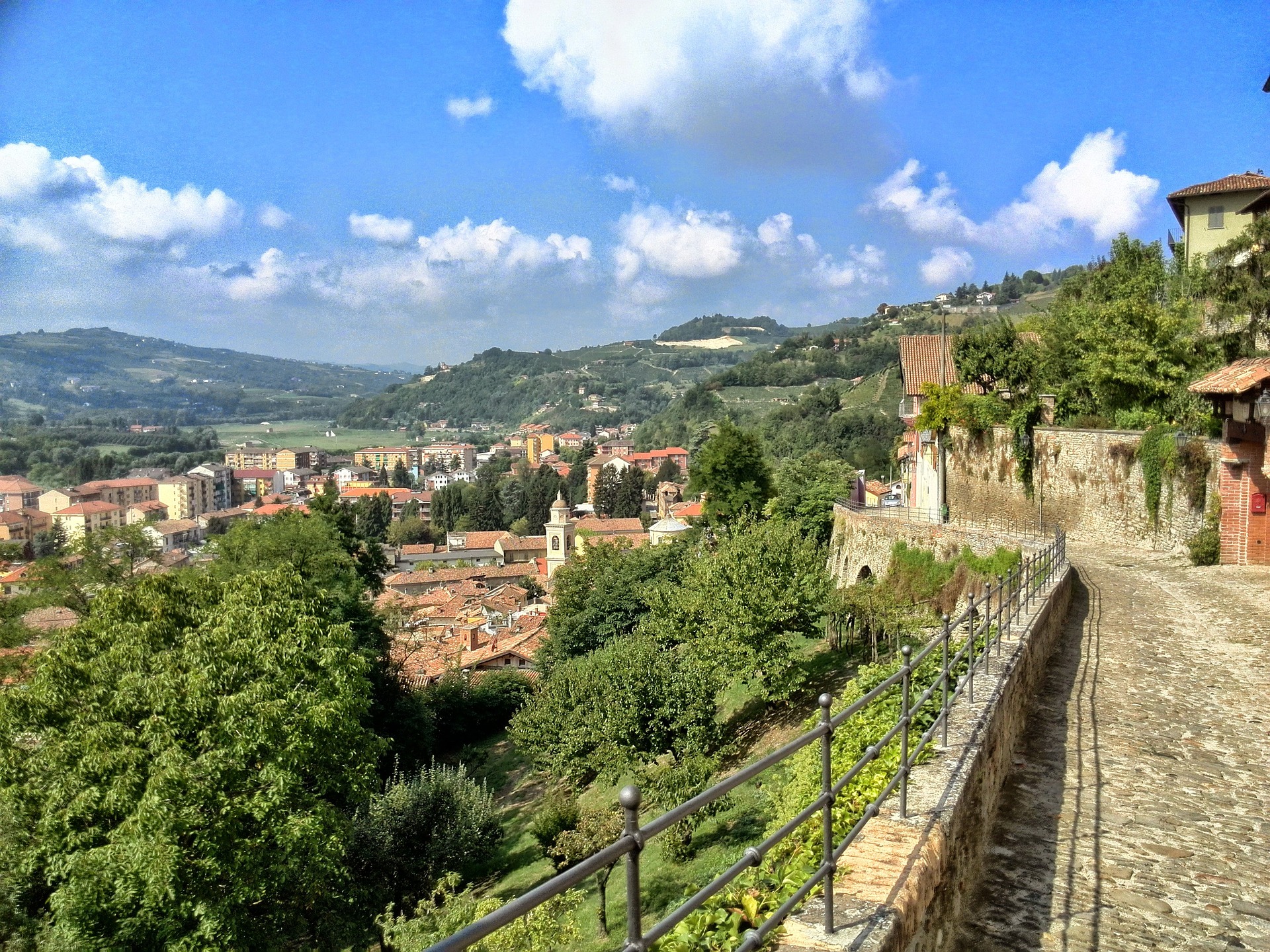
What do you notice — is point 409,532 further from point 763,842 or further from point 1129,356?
point 763,842

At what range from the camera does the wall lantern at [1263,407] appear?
15.5m

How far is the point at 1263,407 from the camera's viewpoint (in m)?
15.6

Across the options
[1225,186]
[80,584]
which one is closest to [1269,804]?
[80,584]

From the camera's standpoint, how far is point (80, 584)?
28031 millimetres

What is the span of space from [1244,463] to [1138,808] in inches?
565

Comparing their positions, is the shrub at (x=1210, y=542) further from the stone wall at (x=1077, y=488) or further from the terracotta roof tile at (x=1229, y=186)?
the terracotta roof tile at (x=1229, y=186)

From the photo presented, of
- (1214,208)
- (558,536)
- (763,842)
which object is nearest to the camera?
(763,842)

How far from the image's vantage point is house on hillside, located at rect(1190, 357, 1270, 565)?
16.1 m

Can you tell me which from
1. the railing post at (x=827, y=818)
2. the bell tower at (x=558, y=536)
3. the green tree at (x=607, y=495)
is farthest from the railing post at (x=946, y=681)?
the green tree at (x=607, y=495)

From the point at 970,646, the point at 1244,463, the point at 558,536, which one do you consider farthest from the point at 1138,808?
the point at 558,536

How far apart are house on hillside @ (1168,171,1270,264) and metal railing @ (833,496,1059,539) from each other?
53.8ft

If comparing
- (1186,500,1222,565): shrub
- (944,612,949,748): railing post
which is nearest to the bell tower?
(1186,500,1222,565): shrub

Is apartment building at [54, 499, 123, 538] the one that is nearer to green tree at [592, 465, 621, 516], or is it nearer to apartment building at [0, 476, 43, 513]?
apartment building at [0, 476, 43, 513]

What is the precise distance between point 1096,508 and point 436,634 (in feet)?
133
